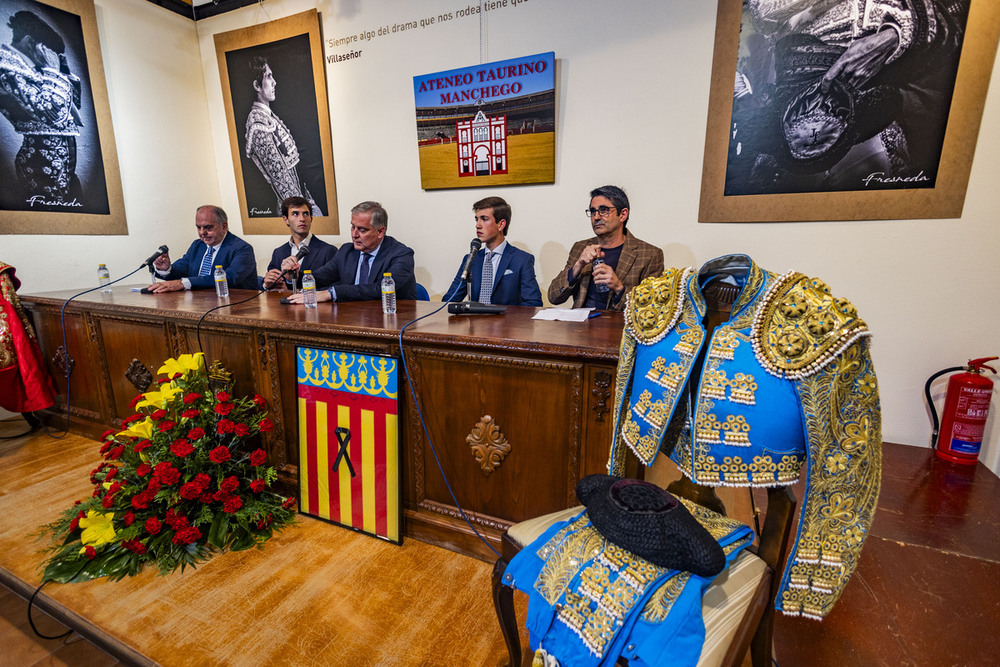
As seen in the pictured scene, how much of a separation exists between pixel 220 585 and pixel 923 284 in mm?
3531

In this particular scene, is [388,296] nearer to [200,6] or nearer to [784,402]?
[784,402]

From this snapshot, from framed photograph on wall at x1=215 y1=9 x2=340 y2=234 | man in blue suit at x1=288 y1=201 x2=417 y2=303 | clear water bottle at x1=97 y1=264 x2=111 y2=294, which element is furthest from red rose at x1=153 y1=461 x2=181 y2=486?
framed photograph on wall at x1=215 y1=9 x2=340 y2=234

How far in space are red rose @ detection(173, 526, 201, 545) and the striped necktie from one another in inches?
73.9

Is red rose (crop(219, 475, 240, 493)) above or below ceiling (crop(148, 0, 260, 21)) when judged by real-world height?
below

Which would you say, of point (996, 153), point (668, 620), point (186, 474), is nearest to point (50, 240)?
point (186, 474)

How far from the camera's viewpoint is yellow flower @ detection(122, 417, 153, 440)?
6.14 ft

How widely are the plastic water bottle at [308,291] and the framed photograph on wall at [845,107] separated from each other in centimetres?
236

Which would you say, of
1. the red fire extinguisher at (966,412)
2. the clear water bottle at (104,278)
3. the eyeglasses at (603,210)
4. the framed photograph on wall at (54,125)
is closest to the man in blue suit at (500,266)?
the eyeglasses at (603,210)

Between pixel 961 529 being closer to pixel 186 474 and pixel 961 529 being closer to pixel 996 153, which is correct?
pixel 996 153

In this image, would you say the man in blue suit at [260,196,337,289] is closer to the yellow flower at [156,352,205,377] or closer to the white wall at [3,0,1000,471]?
the white wall at [3,0,1000,471]

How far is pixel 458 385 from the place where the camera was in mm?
1590

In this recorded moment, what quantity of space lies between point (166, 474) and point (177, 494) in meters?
0.10

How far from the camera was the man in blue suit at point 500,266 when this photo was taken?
2.79 meters

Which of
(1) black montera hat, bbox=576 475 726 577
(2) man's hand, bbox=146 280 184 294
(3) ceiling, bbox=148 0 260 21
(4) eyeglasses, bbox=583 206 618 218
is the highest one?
(3) ceiling, bbox=148 0 260 21
